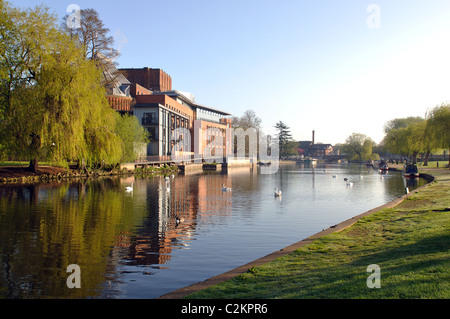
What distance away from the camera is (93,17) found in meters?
56.0

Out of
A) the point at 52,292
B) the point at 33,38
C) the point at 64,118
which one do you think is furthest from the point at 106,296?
the point at 33,38

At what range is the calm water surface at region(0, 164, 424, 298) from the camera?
1019 cm

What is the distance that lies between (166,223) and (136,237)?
3505 millimetres

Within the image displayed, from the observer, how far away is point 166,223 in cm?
1927

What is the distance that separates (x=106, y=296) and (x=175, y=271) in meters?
2.57

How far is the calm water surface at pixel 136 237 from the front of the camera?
1019 centimetres

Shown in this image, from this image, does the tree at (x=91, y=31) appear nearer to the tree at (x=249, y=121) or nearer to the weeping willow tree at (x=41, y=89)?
the weeping willow tree at (x=41, y=89)

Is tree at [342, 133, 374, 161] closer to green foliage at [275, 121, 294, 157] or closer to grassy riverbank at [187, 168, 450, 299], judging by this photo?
green foliage at [275, 121, 294, 157]

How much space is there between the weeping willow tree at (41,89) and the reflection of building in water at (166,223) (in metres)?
14.0

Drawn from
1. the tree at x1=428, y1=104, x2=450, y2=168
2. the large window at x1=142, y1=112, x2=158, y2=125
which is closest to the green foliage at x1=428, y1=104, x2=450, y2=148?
the tree at x1=428, y1=104, x2=450, y2=168

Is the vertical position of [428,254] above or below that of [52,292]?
above

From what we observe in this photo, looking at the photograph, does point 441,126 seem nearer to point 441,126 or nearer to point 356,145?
point 441,126

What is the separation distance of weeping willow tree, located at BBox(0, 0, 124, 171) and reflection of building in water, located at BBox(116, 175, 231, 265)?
551 inches
